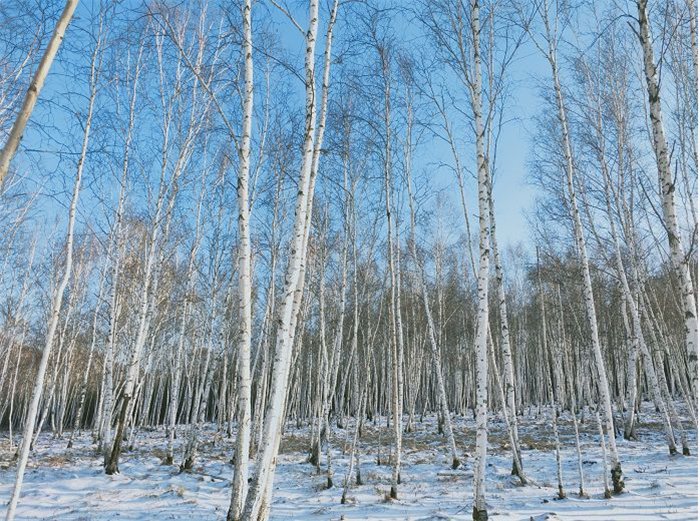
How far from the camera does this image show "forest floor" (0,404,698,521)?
6.09 metres

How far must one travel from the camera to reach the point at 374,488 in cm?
777

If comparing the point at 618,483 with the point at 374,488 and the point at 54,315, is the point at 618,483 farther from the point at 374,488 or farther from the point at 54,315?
the point at 54,315

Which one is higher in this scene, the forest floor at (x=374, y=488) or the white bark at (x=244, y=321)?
the white bark at (x=244, y=321)

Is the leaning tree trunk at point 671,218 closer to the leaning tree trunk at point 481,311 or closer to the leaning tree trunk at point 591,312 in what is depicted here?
the leaning tree trunk at point 481,311

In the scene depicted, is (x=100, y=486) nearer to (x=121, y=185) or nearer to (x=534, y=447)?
(x=121, y=185)

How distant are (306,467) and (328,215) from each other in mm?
6056

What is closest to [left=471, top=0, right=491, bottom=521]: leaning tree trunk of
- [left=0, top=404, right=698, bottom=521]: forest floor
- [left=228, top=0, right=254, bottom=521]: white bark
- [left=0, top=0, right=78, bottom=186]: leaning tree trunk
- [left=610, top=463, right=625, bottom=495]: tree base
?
[left=0, top=404, right=698, bottom=521]: forest floor

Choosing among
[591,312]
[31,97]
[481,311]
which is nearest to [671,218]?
[481,311]

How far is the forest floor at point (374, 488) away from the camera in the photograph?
6086 millimetres

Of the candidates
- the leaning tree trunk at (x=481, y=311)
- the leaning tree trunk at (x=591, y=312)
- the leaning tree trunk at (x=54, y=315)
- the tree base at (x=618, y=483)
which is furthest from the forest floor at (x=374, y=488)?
the leaning tree trunk at (x=54, y=315)

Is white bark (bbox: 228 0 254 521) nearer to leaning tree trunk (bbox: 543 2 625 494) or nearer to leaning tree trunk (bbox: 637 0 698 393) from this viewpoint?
leaning tree trunk (bbox: 637 0 698 393)

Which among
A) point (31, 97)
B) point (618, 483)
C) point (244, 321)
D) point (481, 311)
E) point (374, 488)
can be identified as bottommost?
point (374, 488)


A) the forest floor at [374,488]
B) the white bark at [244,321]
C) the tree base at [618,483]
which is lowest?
the forest floor at [374,488]

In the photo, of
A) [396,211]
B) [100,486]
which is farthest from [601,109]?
[100,486]
